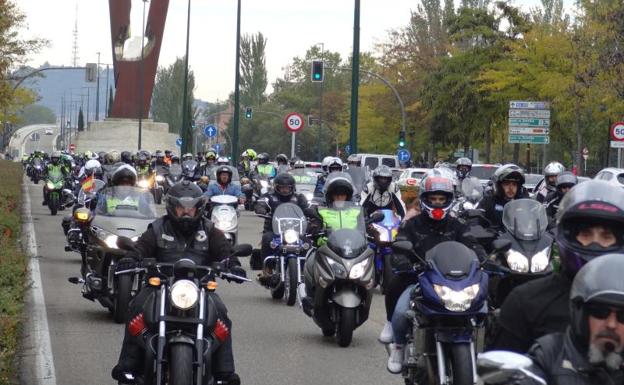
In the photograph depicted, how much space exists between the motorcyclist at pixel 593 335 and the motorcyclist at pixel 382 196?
12.9m

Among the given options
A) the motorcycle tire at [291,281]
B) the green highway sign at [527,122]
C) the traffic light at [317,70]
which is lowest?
the motorcycle tire at [291,281]

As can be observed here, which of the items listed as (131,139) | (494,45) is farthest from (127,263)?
(131,139)

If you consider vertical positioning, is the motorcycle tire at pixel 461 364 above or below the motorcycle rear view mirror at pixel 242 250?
below

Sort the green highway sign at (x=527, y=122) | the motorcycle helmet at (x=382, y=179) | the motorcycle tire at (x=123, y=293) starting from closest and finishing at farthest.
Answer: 1. the motorcycle tire at (x=123, y=293)
2. the motorcycle helmet at (x=382, y=179)
3. the green highway sign at (x=527, y=122)

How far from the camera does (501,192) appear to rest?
12.1 metres

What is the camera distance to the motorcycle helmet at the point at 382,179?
16.6 meters

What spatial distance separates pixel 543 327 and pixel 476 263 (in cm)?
346

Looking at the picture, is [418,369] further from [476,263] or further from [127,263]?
[127,263]

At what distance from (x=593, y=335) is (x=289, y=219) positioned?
1167cm

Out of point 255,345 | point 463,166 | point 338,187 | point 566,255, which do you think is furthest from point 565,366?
point 463,166

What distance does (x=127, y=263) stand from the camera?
8852 mm

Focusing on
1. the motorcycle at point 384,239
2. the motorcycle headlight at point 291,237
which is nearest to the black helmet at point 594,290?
the motorcycle headlight at point 291,237

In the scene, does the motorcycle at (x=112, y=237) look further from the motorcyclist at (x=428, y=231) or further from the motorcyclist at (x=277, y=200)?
the motorcyclist at (x=428, y=231)

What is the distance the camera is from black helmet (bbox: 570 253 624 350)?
356cm
